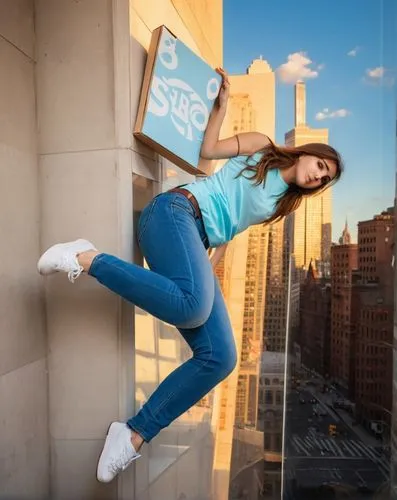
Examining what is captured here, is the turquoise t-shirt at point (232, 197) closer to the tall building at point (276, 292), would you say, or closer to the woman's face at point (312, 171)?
the woman's face at point (312, 171)

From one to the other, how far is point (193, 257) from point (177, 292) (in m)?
0.10

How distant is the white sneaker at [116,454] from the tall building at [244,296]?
611mm

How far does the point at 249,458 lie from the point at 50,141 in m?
1.43

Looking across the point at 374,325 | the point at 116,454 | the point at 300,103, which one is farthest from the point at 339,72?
the point at 116,454

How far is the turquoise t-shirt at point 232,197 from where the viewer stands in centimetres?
105

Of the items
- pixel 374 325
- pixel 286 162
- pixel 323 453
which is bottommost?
pixel 323 453

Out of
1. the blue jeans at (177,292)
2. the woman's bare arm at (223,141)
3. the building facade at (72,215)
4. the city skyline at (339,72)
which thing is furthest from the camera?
the city skyline at (339,72)

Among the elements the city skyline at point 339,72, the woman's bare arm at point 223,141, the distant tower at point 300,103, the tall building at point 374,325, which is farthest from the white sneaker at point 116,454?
the distant tower at point 300,103

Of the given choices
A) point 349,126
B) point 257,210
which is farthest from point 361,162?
point 257,210

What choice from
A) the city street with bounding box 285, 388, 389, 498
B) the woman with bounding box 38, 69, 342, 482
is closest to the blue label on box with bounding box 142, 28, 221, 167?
the woman with bounding box 38, 69, 342, 482

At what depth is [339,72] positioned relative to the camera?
1447 mm

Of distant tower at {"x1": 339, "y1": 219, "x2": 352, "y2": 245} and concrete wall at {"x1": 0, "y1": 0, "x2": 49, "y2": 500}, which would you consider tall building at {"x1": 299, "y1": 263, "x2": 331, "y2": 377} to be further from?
concrete wall at {"x1": 0, "y1": 0, "x2": 49, "y2": 500}

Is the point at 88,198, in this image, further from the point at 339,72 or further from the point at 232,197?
the point at 339,72

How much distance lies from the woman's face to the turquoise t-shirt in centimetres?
5
